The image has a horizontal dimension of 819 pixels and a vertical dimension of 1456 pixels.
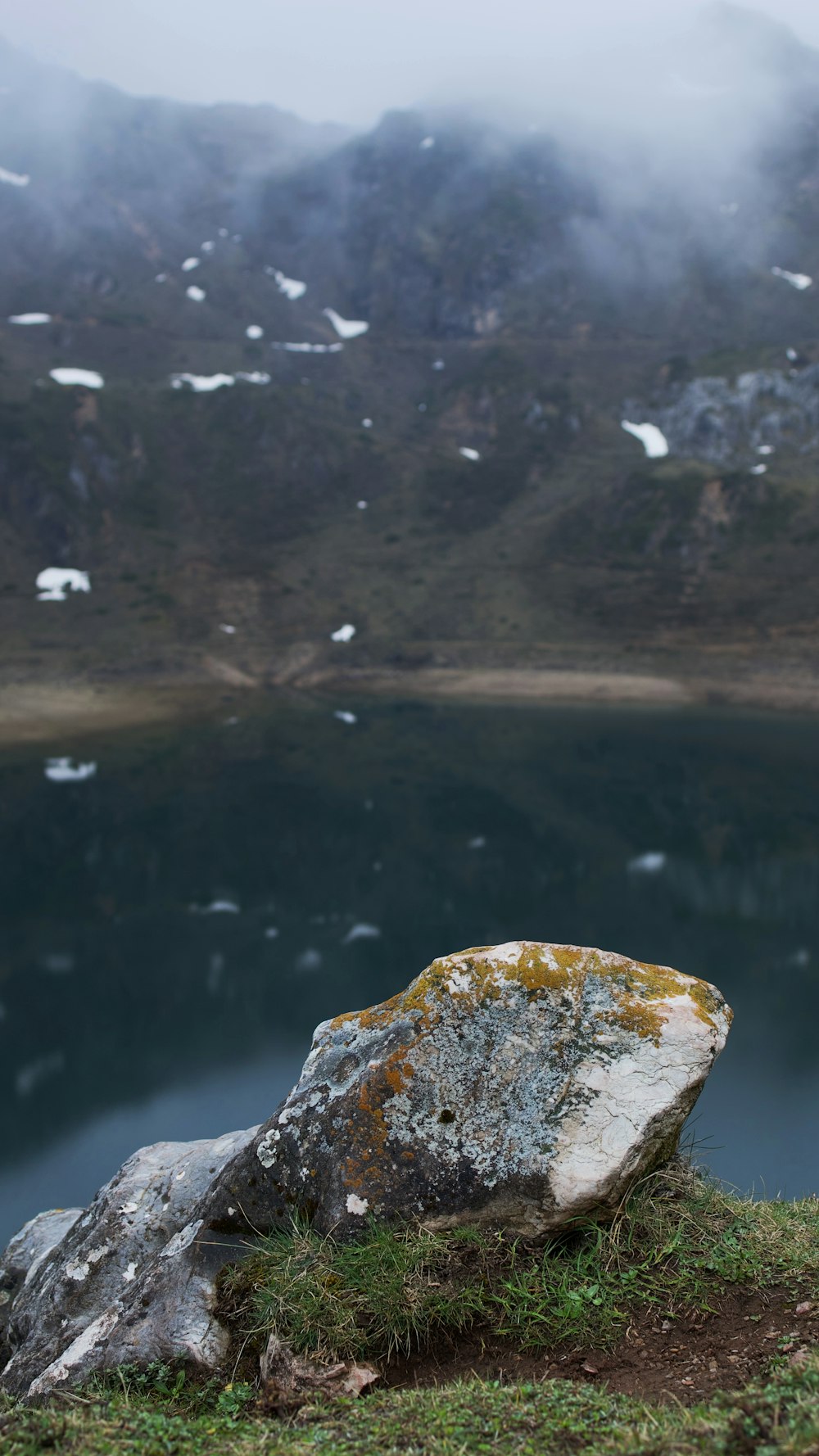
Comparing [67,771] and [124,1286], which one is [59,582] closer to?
[67,771]

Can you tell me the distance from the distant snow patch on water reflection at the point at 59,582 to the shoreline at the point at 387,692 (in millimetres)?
19813

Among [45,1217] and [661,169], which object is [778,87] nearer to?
[661,169]

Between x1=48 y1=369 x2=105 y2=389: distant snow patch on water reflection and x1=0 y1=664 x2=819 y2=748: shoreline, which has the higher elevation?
x1=48 y1=369 x2=105 y2=389: distant snow patch on water reflection

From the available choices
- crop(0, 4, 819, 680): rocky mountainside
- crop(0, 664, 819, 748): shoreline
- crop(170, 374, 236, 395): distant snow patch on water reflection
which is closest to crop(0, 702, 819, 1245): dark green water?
crop(0, 664, 819, 748): shoreline

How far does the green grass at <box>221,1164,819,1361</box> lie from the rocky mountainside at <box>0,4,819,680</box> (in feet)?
231

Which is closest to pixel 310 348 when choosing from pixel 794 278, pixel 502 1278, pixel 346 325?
pixel 346 325

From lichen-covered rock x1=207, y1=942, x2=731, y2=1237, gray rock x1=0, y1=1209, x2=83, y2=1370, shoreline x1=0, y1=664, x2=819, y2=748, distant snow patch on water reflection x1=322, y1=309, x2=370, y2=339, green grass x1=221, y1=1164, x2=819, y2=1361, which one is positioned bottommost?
shoreline x1=0, y1=664, x2=819, y2=748

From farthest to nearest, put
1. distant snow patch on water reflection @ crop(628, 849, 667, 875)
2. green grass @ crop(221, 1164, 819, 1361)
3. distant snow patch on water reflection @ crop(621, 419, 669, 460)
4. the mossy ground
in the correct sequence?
distant snow patch on water reflection @ crop(621, 419, 669, 460) → distant snow patch on water reflection @ crop(628, 849, 667, 875) → green grass @ crop(221, 1164, 819, 1361) → the mossy ground

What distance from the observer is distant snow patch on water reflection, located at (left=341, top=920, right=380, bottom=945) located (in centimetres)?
2939

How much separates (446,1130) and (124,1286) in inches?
99.0

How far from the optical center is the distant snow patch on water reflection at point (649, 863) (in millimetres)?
36366

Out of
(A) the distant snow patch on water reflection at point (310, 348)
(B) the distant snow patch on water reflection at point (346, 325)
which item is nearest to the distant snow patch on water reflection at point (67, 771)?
(A) the distant snow patch on water reflection at point (310, 348)

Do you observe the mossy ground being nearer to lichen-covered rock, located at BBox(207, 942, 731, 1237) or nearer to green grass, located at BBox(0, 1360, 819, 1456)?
green grass, located at BBox(0, 1360, 819, 1456)

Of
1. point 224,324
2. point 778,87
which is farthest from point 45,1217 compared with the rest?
→ point 778,87
